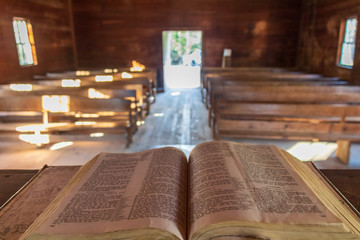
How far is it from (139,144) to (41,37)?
498cm

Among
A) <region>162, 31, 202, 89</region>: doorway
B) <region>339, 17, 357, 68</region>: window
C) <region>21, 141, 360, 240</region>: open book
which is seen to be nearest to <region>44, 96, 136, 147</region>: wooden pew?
<region>21, 141, 360, 240</region>: open book

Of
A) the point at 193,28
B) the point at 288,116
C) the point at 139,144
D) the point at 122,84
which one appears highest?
the point at 193,28

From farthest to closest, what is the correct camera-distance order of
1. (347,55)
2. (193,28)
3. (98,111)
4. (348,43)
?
(193,28), (347,55), (348,43), (98,111)

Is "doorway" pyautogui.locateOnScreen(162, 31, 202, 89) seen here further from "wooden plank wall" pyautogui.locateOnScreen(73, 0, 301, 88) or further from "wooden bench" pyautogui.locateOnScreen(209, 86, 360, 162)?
"wooden bench" pyautogui.locateOnScreen(209, 86, 360, 162)

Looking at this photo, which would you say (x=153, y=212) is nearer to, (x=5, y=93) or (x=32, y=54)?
(x=5, y=93)

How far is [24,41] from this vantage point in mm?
6598

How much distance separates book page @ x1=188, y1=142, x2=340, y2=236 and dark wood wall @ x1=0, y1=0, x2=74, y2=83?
6135 millimetres

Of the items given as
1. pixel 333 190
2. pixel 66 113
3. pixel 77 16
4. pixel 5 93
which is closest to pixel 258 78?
pixel 66 113

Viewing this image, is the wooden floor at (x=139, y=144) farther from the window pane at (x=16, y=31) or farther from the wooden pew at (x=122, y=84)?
the window pane at (x=16, y=31)

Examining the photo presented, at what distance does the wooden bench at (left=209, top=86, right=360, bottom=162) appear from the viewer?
3.31m

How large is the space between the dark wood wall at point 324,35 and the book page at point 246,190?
576 cm

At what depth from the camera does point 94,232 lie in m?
0.65

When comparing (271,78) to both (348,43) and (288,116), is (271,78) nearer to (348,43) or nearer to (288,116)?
(348,43)

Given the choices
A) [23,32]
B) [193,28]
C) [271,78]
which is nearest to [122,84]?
[271,78]
